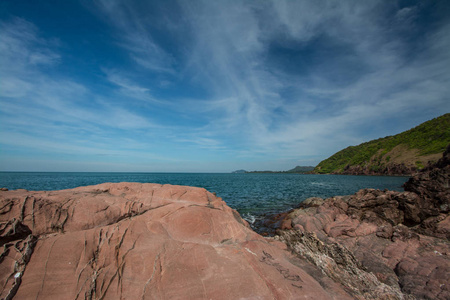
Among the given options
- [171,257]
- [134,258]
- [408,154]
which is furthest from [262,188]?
[408,154]

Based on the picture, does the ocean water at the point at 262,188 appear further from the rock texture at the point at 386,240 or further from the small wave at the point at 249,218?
the rock texture at the point at 386,240

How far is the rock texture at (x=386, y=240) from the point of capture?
861 cm

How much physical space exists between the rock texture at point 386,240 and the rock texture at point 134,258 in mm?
2103

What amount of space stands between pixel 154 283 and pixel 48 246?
3827 mm

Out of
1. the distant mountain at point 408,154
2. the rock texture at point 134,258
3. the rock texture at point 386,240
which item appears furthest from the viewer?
the distant mountain at point 408,154

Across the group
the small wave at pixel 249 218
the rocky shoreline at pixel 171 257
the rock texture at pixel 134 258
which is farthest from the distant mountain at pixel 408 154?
the rock texture at pixel 134 258

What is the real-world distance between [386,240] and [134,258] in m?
16.0

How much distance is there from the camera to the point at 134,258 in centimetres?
692

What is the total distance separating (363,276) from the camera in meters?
8.64

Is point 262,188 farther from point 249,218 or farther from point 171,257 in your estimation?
point 171,257

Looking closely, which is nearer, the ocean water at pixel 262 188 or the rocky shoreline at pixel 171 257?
the rocky shoreline at pixel 171 257

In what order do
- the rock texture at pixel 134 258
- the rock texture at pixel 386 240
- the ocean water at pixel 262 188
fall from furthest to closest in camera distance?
the ocean water at pixel 262 188, the rock texture at pixel 386 240, the rock texture at pixel 134 258

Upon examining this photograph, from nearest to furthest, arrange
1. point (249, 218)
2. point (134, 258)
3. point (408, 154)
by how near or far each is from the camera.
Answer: point (134, 258), point (249, 218), point (408, 154)

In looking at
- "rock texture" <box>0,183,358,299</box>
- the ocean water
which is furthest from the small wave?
"rock texture" <box>0,183,358,299</box>
